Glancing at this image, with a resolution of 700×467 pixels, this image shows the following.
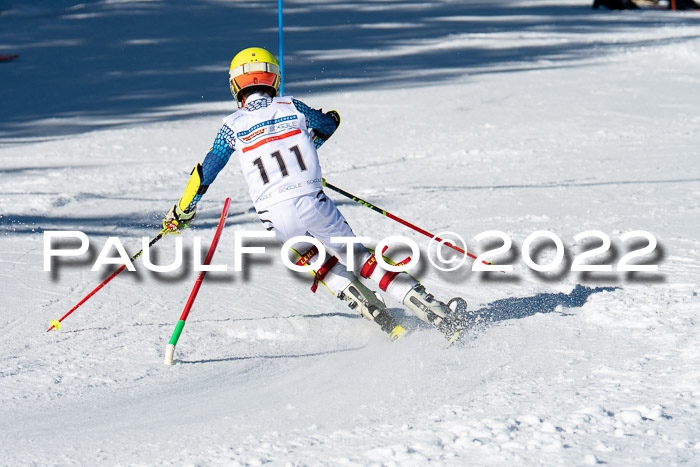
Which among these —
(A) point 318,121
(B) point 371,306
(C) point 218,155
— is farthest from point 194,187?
(B) point 371,306

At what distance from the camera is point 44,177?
34.4ft

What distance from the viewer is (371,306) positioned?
17.7ft

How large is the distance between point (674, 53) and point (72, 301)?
1474 cm

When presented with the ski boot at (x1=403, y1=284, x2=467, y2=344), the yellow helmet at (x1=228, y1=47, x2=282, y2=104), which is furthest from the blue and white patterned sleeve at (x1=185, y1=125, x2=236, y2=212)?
the ski boot at (x1=403, y1=284, x2=467, y2=344)

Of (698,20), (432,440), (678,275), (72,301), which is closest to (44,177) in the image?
(72,301)

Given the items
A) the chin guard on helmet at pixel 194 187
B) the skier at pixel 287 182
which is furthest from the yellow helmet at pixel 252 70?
the chin guard on helmet at pixel 194 187

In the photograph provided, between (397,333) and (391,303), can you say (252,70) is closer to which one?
(397,333)

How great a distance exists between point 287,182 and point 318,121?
1.58ft

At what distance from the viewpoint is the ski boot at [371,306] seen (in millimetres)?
5371

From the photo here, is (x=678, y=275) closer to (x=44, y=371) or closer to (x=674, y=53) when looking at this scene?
(x=44, y=371)

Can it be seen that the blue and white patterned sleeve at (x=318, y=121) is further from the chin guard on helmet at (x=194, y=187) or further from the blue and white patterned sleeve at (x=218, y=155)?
the chin guard on helmet at (x=194, y=187)

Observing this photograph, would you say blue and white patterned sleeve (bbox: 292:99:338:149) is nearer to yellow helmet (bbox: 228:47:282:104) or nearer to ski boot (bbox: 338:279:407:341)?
yellow helmet (bbox: 228:47:282:104)

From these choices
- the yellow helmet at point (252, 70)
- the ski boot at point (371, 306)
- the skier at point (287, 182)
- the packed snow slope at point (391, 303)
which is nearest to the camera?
the packed snow slope at point (391, 303)

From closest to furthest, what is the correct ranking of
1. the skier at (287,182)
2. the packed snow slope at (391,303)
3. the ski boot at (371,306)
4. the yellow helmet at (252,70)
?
the packed snow slope at (391,303)
the skier at (287,182)
the yellow helmet at (252,70)
the ski boot at (371,306)
